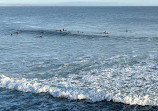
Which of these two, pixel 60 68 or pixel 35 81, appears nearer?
pixel 35 81

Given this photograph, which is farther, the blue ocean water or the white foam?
the white foam

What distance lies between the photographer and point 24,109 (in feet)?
78.7

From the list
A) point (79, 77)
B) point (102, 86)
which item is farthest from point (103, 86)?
point (79, 77)

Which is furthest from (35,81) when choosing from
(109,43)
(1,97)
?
(109,43)

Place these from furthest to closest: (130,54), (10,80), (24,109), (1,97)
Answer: (130,54), (10,80), (1,97), (24,109)

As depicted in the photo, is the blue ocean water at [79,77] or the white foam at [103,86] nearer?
the blue ocean water at [79,77]

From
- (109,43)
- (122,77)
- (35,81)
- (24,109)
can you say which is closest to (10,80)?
(35,81)

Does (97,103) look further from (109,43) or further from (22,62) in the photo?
(109,43)

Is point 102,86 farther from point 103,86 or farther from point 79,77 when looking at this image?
point 79,77

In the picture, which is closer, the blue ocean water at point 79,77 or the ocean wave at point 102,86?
the blue ocean water at point 79,77

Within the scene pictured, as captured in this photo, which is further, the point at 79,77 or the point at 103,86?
the point at 79,77

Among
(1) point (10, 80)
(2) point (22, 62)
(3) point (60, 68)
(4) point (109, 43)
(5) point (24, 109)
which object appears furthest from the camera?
(4) point (109, 43)

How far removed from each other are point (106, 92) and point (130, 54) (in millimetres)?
19549

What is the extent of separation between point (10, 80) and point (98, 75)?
11671 millimetres
